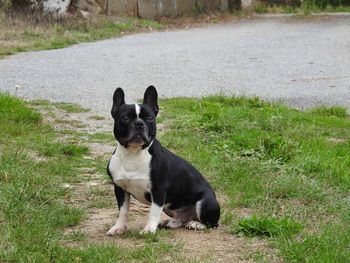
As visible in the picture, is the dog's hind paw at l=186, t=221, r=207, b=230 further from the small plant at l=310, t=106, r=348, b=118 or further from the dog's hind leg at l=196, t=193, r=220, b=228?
the small plant at l=310, t=106, r=348, b=118

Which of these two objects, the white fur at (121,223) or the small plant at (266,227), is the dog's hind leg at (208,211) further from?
the white fur at (121,223)

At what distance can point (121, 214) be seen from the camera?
465cm

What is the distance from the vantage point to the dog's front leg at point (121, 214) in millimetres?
4617

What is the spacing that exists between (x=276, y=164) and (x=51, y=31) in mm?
11564

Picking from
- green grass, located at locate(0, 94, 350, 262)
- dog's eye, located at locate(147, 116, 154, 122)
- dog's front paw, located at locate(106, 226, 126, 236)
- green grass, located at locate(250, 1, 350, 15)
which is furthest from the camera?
green grass, located at locate(250, 1, 350, 15)

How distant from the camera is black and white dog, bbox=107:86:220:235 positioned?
446 centimetres

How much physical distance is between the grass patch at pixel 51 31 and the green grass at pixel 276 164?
20.3 ft

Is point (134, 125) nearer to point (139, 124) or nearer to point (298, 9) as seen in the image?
point (139, 124)

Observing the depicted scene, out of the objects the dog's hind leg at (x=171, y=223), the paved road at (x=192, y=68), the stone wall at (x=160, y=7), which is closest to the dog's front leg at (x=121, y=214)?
the dog's hind leg at (x=171, y=223)

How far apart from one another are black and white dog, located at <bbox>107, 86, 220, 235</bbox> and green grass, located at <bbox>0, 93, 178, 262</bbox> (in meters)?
0.33

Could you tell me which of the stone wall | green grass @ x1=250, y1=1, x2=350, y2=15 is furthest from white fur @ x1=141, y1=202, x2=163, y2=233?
green grass @ x1=250, y1=1, x2=350, y2=15

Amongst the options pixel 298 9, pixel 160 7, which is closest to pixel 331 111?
pixel 160 7

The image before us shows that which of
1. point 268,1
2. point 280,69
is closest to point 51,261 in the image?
point 280,69

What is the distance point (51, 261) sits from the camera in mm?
3850
